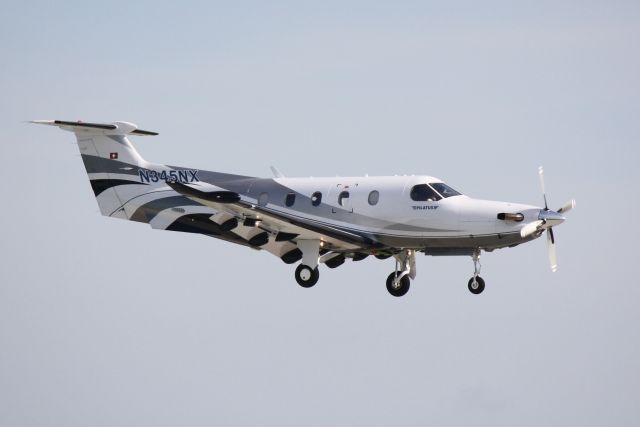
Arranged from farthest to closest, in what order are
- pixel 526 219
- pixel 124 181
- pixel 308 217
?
pixel 124 181, pixel 308 217, pixel 526 219

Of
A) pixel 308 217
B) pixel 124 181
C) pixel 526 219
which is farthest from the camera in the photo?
pixel 124 181

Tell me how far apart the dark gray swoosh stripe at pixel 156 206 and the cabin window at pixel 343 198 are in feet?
14.5

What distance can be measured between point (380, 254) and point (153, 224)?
7036mm

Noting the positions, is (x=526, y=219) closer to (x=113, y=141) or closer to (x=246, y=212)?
(x=246, y=212)

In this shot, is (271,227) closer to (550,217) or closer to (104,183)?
(104,183)

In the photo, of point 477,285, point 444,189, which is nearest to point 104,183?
point 444,189

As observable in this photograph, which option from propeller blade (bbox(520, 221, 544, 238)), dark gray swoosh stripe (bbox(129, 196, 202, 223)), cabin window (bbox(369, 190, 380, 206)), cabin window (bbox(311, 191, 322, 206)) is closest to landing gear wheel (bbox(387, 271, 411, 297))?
cabin window (bbox(369, 190, 380, 206))

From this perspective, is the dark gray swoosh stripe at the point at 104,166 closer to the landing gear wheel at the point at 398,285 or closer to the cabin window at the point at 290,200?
the cabin window at the point at 290,200

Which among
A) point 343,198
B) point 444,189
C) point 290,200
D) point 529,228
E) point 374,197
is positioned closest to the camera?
point 529,228

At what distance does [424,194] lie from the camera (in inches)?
1341

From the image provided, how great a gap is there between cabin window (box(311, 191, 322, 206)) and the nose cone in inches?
253

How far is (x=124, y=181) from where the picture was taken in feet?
124

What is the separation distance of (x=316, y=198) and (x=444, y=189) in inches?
148

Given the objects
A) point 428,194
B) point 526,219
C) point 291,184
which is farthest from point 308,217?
point 526,219
